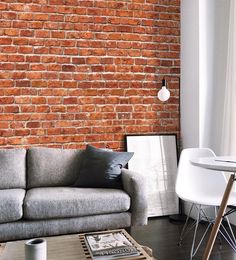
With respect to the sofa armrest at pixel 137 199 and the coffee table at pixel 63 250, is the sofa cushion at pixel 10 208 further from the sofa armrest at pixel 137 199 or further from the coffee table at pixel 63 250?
the sofa armrest at pixel 137 199

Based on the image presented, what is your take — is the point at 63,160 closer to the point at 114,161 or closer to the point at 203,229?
the point at 114,161

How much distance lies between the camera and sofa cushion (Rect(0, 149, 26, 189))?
2848 millimetres

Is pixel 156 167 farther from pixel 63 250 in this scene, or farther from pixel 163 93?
pixel 63 250

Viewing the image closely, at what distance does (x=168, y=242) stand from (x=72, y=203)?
94cm

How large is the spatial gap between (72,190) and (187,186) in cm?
102

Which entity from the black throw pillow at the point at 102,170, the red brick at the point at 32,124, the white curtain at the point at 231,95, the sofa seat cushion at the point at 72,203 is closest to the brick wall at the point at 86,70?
the red brick at the point at 32,124

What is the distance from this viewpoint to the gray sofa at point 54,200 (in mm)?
2408

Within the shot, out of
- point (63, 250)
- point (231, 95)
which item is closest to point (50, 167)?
point (63, 250)

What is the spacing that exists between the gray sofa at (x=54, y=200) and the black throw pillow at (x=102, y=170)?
8cm

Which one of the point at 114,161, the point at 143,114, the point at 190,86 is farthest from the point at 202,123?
the point at 114,161

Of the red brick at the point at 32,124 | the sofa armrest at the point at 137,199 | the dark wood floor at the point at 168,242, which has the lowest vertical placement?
the dark wood floor at the point at 168,242

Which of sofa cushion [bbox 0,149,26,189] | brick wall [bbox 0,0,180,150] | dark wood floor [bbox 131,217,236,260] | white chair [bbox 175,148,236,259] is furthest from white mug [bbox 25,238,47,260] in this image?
brick wall [bbox 0,0,180,150]

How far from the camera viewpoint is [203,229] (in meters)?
3.08

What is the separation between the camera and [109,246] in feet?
5.10
